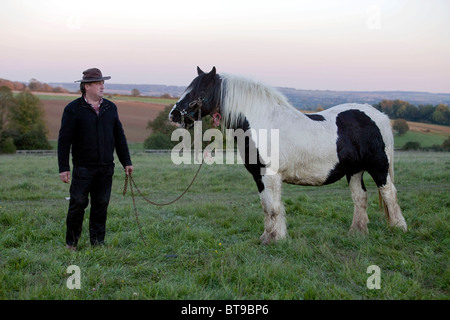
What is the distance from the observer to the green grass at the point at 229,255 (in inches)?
143

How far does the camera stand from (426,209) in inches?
284

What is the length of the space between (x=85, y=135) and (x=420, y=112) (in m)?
45.5

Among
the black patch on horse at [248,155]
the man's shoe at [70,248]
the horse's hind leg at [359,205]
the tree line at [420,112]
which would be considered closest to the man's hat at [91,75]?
the black patch on horse at [248,155]

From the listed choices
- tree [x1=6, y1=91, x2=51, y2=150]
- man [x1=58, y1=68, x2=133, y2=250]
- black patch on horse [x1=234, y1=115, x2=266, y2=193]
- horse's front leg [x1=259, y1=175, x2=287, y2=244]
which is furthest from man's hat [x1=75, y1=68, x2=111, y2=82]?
tree [x1=6, y1=91, x2=51, y2=150]

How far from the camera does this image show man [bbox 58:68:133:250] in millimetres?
4812

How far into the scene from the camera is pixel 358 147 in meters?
5.68

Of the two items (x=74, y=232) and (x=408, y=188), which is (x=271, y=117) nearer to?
(x=74, y=232)

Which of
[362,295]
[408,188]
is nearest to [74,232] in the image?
[362,295]

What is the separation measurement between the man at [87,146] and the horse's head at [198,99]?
98 centimetres

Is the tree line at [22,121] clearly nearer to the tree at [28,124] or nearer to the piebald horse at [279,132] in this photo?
the tree at [28,124]

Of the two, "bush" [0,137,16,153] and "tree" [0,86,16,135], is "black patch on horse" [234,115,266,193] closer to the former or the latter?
"bush" [0,137,16,153]

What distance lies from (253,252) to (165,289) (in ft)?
5.07

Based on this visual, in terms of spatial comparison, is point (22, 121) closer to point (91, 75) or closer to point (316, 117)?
point (91, 75)

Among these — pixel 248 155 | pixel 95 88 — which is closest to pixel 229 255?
pixel 248 155
